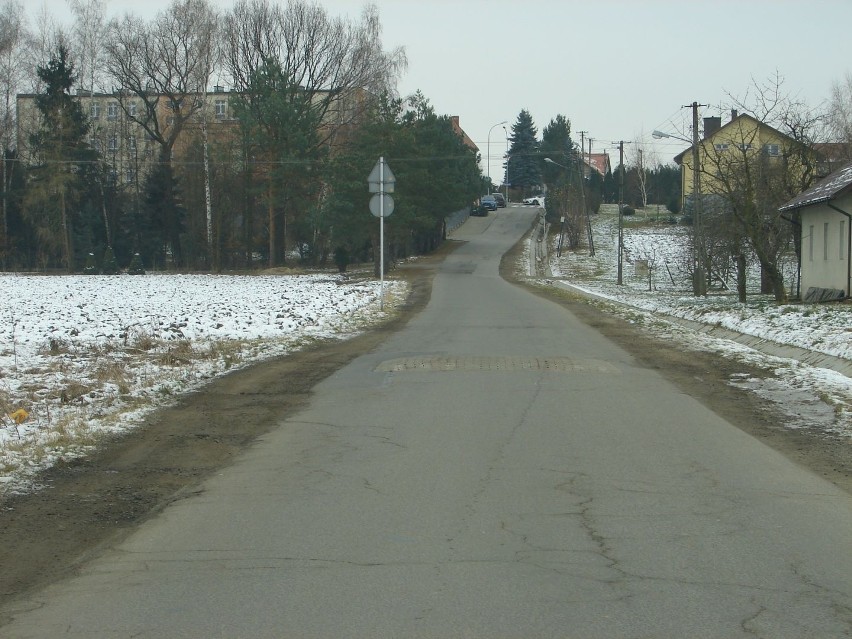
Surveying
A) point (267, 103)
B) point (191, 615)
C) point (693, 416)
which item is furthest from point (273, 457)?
point (267, 103)

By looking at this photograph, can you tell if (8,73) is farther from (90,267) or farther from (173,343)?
(173,343)

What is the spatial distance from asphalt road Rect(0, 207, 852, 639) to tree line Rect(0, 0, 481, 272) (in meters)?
45.6

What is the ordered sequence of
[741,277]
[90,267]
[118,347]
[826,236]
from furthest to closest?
[90,267], [741,277], [826,236], [118,347]

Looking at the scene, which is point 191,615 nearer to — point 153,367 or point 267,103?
point 153,367

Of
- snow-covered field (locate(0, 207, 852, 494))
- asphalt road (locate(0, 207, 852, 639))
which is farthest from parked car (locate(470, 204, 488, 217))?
asphalt road (locate(0, 207, 852, 639))

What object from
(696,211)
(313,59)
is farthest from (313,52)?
(696,211)

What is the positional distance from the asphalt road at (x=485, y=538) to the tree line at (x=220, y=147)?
45.6 metres

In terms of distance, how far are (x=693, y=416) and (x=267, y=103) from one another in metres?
52.0

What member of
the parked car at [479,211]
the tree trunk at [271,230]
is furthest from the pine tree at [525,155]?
the tree trunk at [271,230]

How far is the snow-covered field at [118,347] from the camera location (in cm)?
1012

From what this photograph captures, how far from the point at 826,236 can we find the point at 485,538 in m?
26.6

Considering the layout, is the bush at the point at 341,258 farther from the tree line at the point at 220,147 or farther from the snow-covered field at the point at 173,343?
the snow-covered field at the point at 173,343

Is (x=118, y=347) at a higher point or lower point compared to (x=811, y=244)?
lower

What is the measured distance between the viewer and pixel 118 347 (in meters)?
17.4
